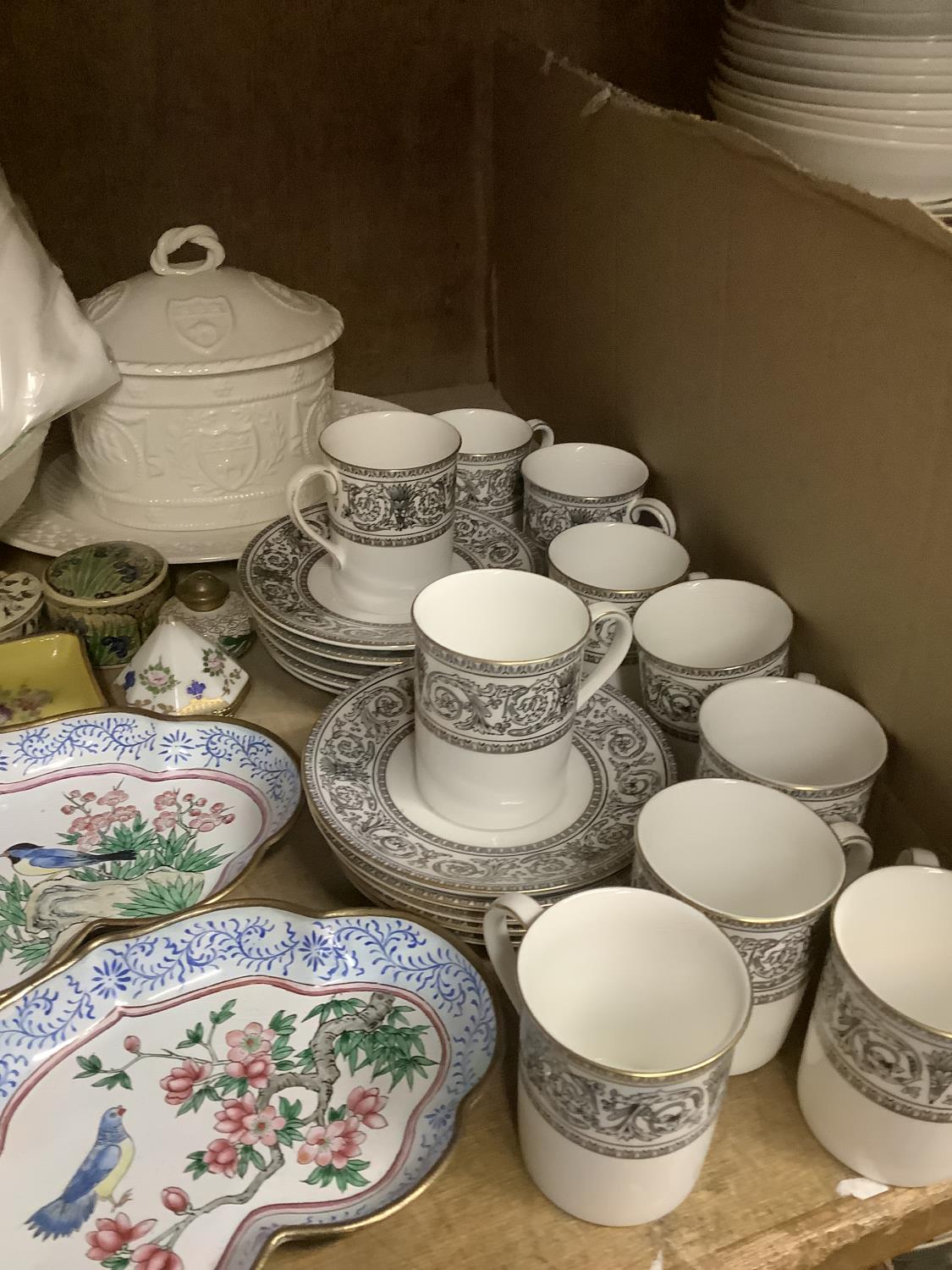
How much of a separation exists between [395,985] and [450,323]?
77 centimetres

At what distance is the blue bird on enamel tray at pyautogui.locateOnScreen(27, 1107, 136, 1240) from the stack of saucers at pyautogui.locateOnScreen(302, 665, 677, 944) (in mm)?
152

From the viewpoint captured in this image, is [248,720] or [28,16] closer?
[248,720]

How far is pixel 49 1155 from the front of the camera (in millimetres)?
463

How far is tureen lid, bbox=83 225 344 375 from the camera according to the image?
0.75 m

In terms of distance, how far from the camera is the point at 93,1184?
0.45 metres

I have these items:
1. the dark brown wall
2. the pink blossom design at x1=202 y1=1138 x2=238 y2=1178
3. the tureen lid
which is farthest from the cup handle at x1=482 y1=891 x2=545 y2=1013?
the dark brown wall

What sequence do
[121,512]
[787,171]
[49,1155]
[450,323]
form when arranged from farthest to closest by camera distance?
1. [450,323]
2. [121,512]
3. [787,171]
4. [49,1155]

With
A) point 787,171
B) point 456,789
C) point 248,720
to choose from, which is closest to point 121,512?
point 248,720

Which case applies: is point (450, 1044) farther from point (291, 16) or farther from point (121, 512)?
point (291, 16)

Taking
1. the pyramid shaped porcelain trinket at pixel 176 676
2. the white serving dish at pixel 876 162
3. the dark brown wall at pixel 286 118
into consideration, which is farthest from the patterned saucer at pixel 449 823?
the dark brown wall at pixel 286 118

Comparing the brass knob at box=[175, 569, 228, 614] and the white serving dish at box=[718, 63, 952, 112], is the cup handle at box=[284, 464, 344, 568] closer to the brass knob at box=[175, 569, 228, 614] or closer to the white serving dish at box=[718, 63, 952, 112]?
the brass knob at box=[175, 569, 228, 614]

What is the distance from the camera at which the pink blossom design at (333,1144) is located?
46 cm

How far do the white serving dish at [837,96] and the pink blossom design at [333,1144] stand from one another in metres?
0.58

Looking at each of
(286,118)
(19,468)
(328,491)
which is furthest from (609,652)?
(286,118)
